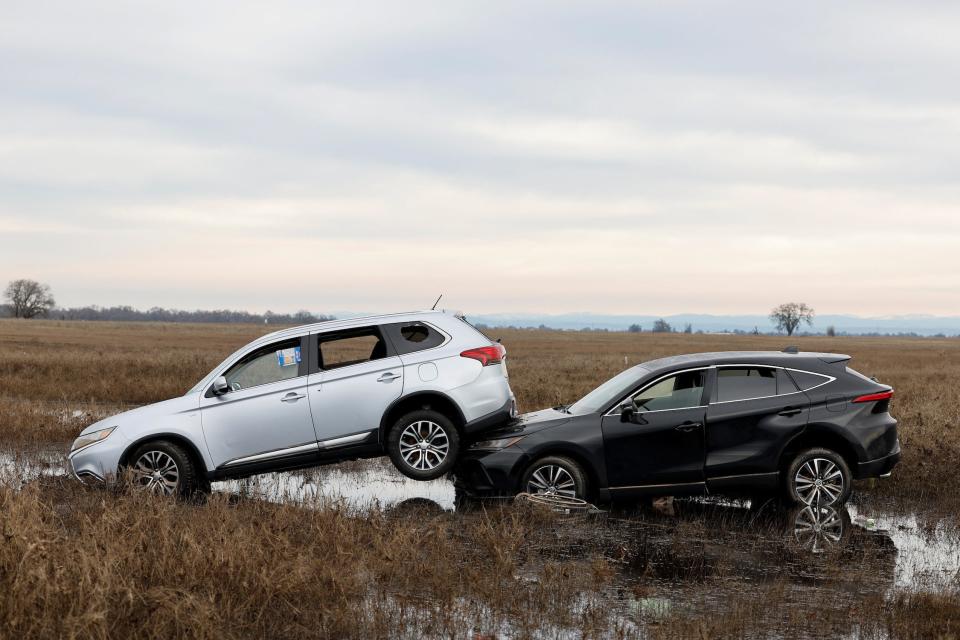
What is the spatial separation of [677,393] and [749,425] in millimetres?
809

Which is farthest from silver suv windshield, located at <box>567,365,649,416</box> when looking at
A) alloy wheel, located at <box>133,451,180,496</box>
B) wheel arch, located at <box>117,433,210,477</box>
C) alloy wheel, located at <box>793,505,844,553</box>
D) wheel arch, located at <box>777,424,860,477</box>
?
alloy wheel, located at <box>133,451,180,496</box>

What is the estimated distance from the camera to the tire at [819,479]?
9.84 metres

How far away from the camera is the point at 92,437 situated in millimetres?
10562

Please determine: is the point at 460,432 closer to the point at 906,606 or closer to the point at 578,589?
the point at 578,589

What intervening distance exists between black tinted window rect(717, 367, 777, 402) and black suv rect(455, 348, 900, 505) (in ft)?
0.03

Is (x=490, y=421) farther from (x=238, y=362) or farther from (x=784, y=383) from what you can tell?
(x=784, y=383)

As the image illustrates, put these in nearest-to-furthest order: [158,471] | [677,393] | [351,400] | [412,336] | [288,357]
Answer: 1. [677,393]
2. [158,471]
3. [351,400]
4. [288,357]
5. [412,336]

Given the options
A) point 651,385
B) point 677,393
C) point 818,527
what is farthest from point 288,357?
point 818,527

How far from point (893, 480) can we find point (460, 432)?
5.66 meters

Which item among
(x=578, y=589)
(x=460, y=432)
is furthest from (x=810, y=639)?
A: (x=460, y=432)

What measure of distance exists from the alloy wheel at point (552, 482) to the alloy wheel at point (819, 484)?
2329mm

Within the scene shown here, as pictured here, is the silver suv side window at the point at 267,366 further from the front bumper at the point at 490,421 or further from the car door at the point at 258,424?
the front bumper at the point at 490,421

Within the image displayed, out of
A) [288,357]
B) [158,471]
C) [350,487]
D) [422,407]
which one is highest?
[288,357]

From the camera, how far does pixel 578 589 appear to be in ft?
22.2
